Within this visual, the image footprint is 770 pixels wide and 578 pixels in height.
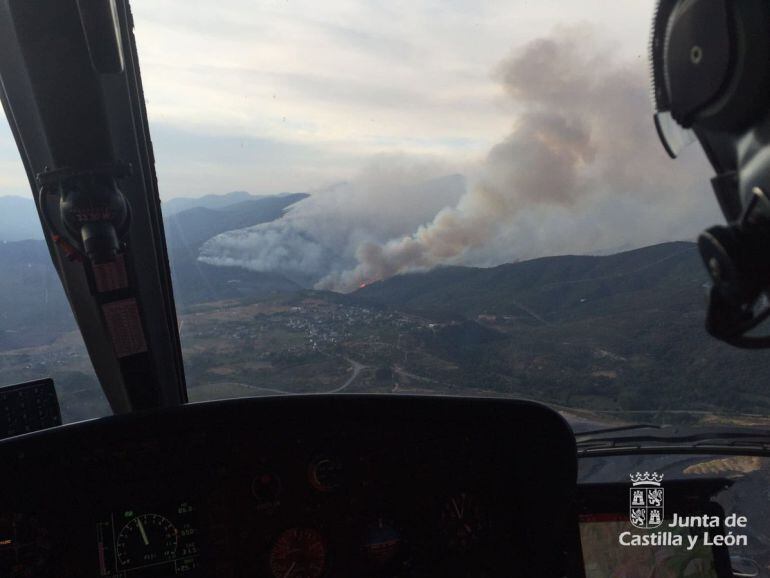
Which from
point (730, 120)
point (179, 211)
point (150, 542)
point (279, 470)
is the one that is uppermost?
point (179, 211)

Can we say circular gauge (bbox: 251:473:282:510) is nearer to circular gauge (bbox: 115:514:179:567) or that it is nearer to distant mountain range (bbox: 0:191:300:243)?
circular gauge (bbox: 115:514:179:567)

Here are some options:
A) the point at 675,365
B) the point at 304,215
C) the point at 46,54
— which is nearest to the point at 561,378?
the point at 675,365

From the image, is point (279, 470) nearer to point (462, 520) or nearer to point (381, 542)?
point (381, 542)

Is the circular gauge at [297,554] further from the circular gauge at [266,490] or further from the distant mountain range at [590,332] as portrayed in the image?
the distant mountain range at [590,332]

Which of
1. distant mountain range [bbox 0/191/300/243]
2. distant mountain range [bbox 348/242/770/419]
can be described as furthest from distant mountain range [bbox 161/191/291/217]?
distant mountain range [bbox 348/242/770/419]

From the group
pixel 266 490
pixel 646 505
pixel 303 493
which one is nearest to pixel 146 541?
pixel 266 490

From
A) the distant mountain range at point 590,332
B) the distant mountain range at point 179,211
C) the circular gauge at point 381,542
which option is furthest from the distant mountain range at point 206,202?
the circular gauge at point 381,542

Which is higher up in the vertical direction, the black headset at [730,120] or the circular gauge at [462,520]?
the black headset at [730,120]
